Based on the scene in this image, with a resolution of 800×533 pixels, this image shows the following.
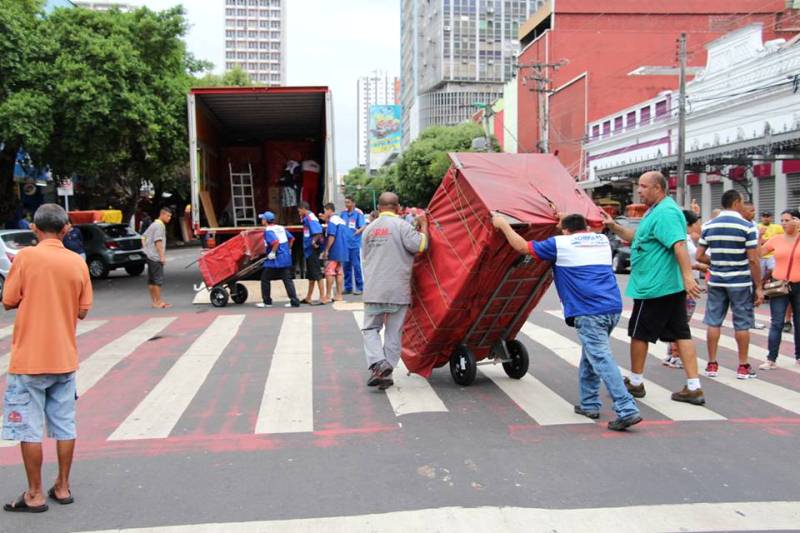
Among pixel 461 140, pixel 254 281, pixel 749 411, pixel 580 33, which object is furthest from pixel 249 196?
pixel 580 33

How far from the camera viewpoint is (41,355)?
4188 mm

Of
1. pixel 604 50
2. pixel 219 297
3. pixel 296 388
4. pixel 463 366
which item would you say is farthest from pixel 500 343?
pixel 604 50

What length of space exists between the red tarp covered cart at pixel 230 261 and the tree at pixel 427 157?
1846 inches

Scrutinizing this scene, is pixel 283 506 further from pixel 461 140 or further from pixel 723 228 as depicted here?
pixel 461 140

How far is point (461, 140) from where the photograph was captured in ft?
207

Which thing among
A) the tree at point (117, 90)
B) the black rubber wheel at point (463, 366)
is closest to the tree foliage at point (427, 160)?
the tree at point (117, 90)

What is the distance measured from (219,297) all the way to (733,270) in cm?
921

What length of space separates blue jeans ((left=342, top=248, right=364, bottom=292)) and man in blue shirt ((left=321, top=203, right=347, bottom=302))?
2.84 feet

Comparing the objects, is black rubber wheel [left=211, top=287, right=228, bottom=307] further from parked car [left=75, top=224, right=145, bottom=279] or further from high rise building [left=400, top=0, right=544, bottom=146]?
high rise building [left=400, top=0, right=544, bottom=146]

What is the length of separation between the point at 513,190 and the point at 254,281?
34.0 feet

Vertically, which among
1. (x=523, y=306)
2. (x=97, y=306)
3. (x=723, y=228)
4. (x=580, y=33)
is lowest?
(x=97, y=306)

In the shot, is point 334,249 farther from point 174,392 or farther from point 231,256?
point 174,392

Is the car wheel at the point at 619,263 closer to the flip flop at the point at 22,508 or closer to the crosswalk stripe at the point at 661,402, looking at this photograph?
the crosswalk stripe at the point at 661,402

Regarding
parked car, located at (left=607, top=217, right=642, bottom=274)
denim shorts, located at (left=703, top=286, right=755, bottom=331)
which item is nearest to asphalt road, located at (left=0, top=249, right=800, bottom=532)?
denim shorts, located at (left=703, top=286, right=755, bottom=331)
